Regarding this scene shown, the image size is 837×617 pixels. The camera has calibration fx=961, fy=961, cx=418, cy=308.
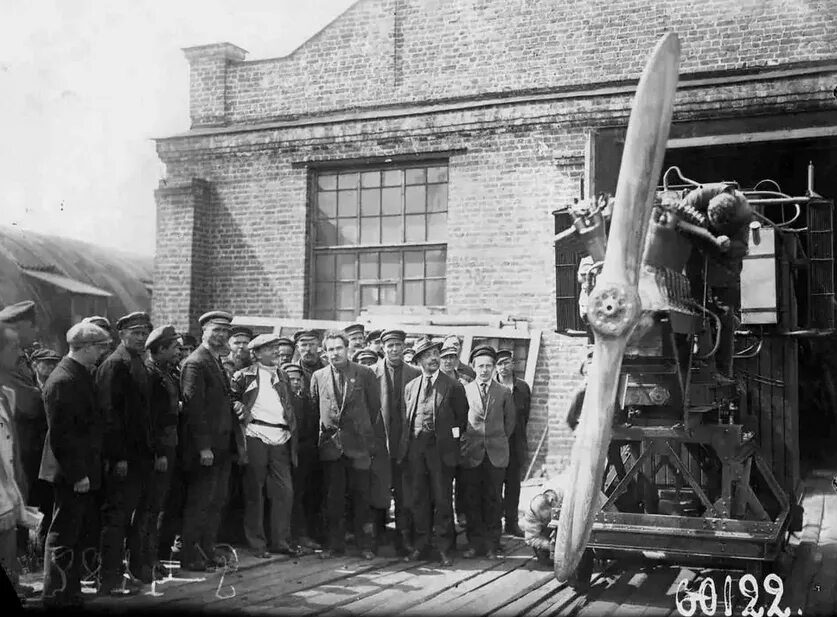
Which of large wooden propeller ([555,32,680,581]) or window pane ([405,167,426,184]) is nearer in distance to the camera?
large wooden propeller ([555,32,680,581])

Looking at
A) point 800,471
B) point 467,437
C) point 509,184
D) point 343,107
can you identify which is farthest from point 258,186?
point 800,471

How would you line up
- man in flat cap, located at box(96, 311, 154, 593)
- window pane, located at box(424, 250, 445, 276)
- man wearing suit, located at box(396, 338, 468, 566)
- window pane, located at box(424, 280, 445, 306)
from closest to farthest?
man in flat cap, located at box(96, 311, 154, 593) < man wearing suit, located at box(396, 338, 468, 566) < window pane, located at box(424, 250, 445, 276) < window pane, located at box(424, 280, 445, 306)

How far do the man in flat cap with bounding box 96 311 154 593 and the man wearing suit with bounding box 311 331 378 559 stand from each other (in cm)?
147

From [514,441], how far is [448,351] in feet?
3.19

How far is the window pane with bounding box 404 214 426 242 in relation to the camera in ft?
26.3

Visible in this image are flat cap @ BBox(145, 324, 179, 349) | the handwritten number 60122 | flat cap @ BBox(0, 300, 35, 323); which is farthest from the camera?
flat cap @ BBox(145, 324, 179, 349)

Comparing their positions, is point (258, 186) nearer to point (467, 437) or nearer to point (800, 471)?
point (467, 437)

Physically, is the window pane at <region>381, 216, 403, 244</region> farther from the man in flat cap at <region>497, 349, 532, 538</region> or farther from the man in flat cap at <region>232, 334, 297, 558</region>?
the man in flat cap at <region>232, 334, 297, 558</region>

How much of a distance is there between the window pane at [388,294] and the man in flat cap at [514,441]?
113 centimetres

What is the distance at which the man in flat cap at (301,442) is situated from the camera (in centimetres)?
693

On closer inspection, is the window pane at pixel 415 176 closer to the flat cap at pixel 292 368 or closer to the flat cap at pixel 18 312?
the flat cap at pixel 292 368

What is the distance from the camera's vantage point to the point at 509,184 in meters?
7.47

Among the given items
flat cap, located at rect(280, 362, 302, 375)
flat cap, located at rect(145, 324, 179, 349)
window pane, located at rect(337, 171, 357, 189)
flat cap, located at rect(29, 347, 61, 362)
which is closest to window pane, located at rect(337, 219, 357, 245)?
window pane, located at rect(337, 171, 357, 189)

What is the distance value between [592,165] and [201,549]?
11.4 feet
